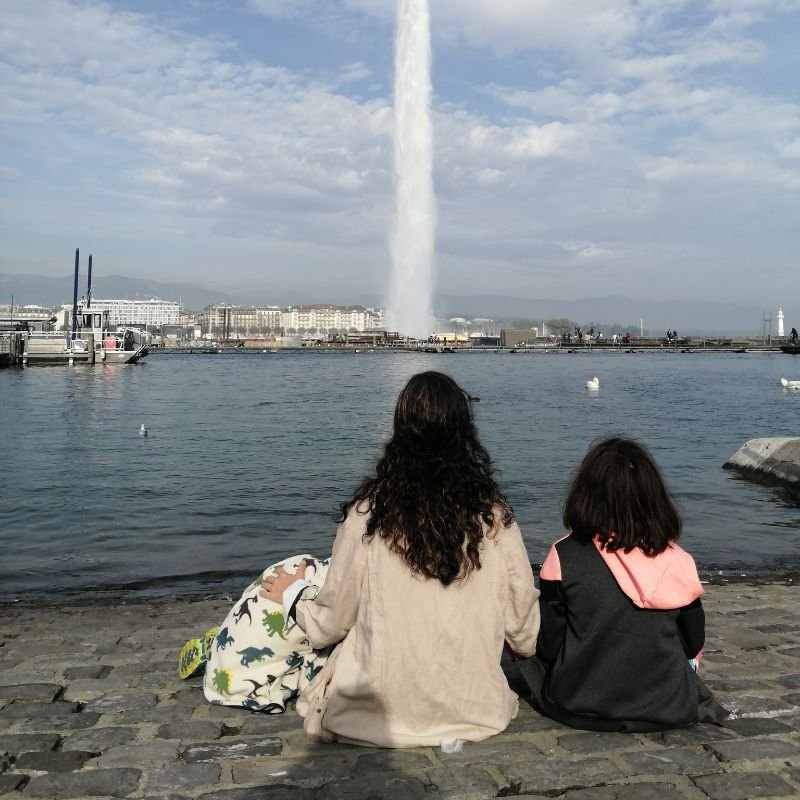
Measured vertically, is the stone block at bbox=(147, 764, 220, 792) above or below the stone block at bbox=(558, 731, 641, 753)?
below

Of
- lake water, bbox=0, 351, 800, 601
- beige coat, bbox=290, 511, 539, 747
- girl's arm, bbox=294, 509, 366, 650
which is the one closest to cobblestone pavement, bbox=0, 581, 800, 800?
beige coat, bbox=290, 511, 539, 747

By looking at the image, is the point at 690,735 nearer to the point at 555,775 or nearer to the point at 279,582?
the point at 555,775

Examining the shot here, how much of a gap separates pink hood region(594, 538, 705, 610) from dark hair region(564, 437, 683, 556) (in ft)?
0.15

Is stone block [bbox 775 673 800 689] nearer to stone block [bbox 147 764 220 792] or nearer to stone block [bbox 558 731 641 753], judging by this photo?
stone block [bbox 558 731 641 753]

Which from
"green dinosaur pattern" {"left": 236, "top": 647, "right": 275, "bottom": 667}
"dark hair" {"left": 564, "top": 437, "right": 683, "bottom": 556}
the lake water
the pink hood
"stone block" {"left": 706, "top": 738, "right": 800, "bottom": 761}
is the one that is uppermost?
"dark hair" {"left": 564, "top": 437, "right": 683, "bottom": 556}

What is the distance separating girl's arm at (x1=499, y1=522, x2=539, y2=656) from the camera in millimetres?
3496

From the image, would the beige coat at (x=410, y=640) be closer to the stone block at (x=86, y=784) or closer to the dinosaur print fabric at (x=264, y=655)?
the dinosaur print fabric at (x=264, y=655)

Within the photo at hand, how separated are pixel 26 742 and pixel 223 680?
0.87 metres

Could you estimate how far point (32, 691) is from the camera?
4.45m

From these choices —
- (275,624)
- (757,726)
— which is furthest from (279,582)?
(757,726)

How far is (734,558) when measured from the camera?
9.45 m

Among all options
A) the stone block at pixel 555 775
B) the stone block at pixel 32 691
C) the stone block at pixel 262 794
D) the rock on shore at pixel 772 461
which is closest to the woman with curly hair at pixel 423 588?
the stone block at pixel 555 775

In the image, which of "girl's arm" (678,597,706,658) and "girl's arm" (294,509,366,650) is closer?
"girl's arm" (294,509,366,650)

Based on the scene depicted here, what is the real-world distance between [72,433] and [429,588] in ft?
70.2
